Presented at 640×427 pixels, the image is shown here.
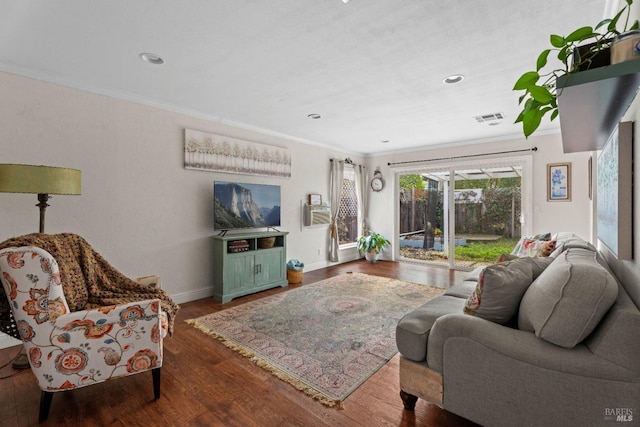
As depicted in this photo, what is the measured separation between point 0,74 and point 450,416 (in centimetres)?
427

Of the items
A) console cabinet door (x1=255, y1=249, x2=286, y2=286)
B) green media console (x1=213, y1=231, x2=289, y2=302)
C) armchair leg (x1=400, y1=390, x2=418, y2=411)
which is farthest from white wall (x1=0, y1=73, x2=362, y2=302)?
armchair leg (x1=400, y1=390, x2=418, y2=411)

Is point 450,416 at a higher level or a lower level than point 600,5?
lower

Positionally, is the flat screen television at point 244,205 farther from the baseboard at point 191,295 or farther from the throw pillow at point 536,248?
the throw pillow at point 536,248

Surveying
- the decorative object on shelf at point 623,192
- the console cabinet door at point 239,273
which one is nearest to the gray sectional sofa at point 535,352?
the decorative object on shelf at point 623,192

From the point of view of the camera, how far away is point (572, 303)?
1.24 meters

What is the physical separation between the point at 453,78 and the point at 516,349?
7.95 ft

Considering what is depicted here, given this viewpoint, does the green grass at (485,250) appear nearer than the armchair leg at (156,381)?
No

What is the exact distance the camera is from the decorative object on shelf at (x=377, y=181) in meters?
6.52

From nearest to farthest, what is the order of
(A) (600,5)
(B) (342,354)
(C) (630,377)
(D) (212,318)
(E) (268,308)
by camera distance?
1. (C) (630,377)
2. (A) (600,5)
3. (B) (342,354)
4. (D) (212,318)
5. (E) (268,308)

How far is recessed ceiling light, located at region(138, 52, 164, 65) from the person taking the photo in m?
2.41

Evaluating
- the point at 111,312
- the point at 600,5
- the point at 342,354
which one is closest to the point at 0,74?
the point at 111,312

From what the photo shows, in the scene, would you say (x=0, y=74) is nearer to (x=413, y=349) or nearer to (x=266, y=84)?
(x=266, y=84)

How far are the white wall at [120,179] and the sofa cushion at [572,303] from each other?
3612 mm

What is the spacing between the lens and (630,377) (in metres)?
1.14
